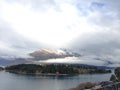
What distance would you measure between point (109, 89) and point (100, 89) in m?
2.08

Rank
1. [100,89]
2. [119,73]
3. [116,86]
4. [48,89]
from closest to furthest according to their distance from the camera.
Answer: [100,89], [116,86], [119,73], [48,89]

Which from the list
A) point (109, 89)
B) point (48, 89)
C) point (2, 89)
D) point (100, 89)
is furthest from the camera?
point (48, 89)

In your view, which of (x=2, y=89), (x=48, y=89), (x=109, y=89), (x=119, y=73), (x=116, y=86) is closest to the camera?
(x=109, y=89)

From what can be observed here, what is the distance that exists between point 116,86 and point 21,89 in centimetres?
12249

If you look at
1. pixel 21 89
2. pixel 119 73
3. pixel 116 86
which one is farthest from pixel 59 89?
pixel 116 86

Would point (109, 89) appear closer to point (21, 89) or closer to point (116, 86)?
point (116, 86)

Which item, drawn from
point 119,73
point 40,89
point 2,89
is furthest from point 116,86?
point 40,89

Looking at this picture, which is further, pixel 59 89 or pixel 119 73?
pixel 59 89

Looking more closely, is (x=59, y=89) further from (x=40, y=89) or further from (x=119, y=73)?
(x=119, y=73)

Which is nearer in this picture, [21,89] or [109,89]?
[109,89]

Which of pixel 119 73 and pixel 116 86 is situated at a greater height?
pixel 119 73

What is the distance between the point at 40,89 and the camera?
15388 centimetres

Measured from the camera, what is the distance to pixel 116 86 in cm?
A: 2548

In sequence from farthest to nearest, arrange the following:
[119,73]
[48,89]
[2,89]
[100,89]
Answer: [48,89] → [2,89] → [119,73] → [100,89]
